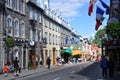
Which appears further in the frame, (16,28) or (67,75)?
(16,28)

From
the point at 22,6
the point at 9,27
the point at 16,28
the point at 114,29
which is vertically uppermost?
the point at 22,6

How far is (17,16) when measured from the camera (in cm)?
4147

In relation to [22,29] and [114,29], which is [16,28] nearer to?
[22,29]

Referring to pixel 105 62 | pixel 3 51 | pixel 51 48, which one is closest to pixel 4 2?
pixel 3 51

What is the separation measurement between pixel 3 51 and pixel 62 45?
40.7 m

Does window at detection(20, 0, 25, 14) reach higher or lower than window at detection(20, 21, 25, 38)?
higher

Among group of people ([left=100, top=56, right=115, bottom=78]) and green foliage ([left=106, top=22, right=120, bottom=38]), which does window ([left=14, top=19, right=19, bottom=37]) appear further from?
green foliage ([left=106, top=22, right=120, bottom=38])

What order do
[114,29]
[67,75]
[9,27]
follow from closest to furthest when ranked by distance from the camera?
[114,29], [67,75], [9,27]

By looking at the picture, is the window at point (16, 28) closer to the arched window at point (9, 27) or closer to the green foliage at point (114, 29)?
the arched window at point (9, 27)

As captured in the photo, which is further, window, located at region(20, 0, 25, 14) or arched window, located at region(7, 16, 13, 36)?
window, located at region(20, 0, 25, 14)

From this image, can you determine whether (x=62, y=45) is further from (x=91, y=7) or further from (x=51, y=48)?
(x=91, y=7)

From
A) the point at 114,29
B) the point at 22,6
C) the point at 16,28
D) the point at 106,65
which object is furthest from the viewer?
the point at 22,6

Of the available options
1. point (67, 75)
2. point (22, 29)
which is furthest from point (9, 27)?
point (67, 75)

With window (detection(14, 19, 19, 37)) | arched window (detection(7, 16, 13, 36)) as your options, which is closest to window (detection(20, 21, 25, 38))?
window (detection(14, 19, 19, 37))
